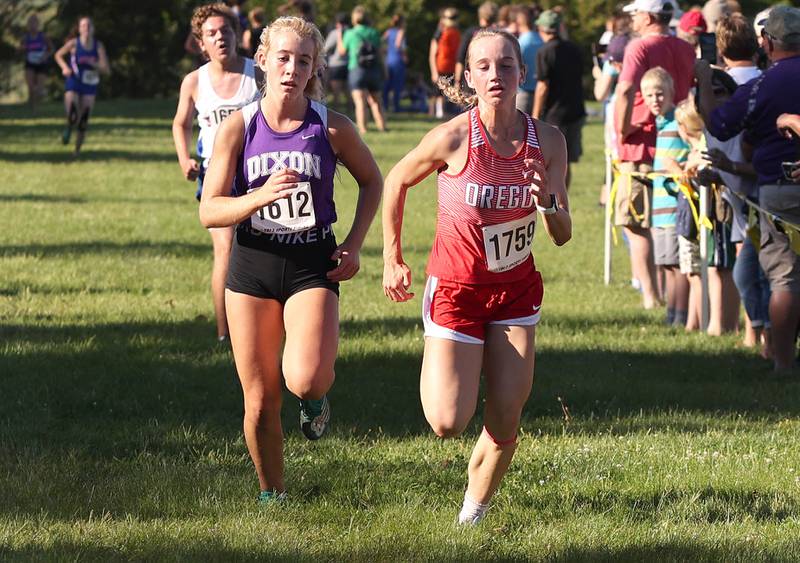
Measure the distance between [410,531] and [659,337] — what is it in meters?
5.41

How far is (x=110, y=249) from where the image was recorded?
15.0 m

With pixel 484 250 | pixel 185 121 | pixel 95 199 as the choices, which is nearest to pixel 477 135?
pixel 484 250

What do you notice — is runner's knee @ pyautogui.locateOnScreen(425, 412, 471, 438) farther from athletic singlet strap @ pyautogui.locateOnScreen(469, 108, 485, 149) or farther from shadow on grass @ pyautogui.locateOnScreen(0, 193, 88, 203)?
shadow on grass @ pyautogui.locateOnScreen(0, 193, 88, 203)

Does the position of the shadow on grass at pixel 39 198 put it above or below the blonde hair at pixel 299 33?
below

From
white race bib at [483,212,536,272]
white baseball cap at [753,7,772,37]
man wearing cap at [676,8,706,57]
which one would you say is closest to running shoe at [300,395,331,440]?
white race bib at [483,212,536,272]

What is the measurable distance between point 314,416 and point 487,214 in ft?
4.31

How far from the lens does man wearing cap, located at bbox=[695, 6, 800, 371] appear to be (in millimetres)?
8883

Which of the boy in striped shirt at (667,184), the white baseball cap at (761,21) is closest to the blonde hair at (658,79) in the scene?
the boy in striped shirt at (667,184)

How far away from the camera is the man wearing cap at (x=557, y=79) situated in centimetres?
1769

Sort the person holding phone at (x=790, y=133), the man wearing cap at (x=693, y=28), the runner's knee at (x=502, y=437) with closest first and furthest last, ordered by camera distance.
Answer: the runner's knee at (x=502, y=437) → the person holding phone at (x=790, y=133) → the man wearing cap at (x=693, y=28)

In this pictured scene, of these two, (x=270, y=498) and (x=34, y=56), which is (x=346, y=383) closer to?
(x=270, y=498)

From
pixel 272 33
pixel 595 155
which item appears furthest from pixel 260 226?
pixel 595 155

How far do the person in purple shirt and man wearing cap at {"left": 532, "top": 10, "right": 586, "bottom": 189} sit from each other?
38.2ft

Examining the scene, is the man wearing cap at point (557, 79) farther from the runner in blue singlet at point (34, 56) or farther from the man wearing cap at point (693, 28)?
the runner in blue singlet at point (34, 56)
